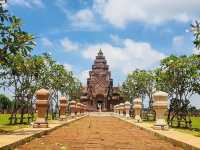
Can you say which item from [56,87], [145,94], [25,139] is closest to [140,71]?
[145,94]

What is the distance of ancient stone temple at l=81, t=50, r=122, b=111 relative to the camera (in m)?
121

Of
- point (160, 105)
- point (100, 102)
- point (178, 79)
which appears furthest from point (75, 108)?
point (100, 102)

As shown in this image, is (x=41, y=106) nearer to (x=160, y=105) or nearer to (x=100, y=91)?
(x=160, y=105)

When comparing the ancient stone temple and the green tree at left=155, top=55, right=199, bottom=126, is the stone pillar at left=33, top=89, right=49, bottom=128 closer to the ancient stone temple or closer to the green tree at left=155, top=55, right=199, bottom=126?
the green tree at left=155, top=55, right=199, bottom=126

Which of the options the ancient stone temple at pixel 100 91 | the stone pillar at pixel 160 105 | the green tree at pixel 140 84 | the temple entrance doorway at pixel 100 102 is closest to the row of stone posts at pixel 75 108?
the green tree at pixel 140 84

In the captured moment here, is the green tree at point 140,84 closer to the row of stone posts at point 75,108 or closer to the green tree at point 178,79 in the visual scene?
the row of stone posts at point 75,108

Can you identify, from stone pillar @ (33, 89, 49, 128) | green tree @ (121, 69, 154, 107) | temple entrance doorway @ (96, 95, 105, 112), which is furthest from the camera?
temple entrance doorway @ (96, 95, 105, 112)

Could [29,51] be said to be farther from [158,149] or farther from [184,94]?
[184,94]

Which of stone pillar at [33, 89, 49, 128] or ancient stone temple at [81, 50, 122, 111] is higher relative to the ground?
ancient stone temple at [81, 50, 122, 111]

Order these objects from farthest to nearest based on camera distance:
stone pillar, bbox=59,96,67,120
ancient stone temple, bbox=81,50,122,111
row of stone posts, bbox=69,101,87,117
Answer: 1. ancient stone temple, bbox=81,50,122,111
2. row of stone posts, bbox=69,101,87,117
3. stone pillar, bbox=59,96,67,120

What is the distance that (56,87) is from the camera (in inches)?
2221

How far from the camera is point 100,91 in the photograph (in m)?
122

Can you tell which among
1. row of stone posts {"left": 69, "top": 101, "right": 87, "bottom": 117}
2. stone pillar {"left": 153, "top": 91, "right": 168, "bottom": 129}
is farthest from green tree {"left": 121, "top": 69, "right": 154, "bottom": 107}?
stone pillar {"left": 153, "top": 91, "right": 168, "bottom": 129}

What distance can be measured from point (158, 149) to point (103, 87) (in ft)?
362
